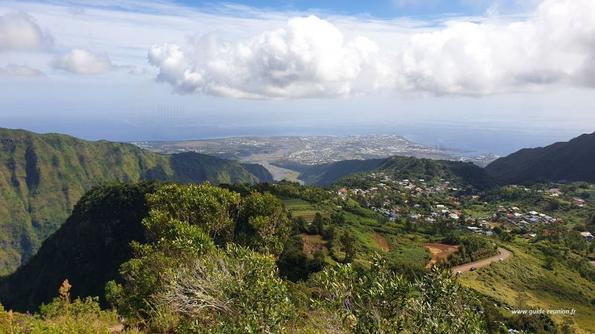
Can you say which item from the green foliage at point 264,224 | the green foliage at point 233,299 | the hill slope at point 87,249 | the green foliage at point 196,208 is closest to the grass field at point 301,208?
the hill slope at point 87,249

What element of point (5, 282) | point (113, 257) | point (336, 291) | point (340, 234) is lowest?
point (5, 282)

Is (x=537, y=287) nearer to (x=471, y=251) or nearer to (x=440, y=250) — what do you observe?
(x=471, y=251)

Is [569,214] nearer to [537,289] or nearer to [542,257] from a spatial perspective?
[542,257]

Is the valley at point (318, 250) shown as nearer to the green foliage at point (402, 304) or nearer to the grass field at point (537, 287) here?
the green foliage at point (402, 304)

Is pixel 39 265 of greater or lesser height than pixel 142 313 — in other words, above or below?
below

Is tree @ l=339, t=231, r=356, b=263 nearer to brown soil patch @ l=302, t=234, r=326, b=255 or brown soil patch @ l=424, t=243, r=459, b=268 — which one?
brown soil patch @ l=302, t=234, r=326, b=255

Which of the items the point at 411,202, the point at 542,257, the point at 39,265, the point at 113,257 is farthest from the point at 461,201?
the point at 39,265
